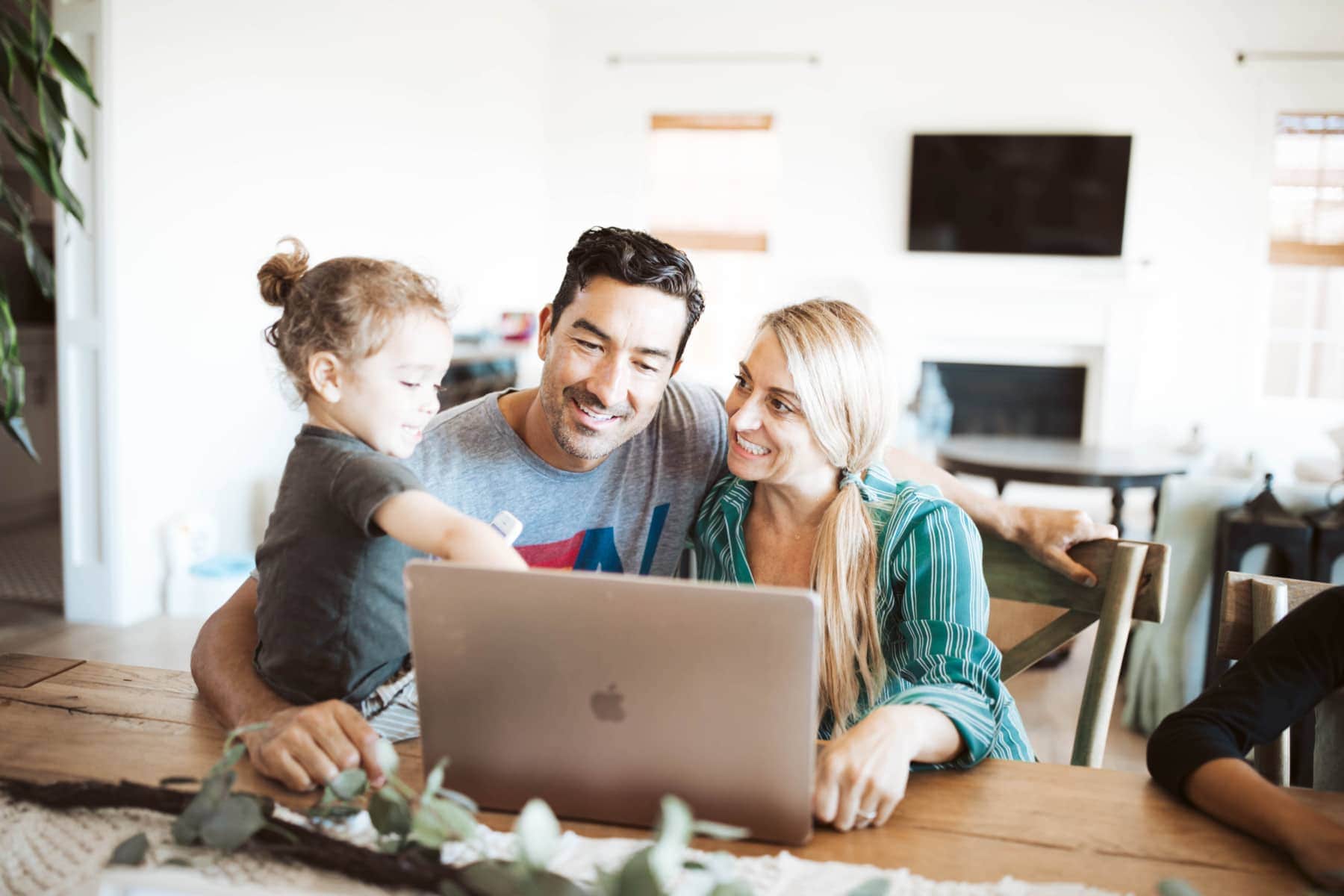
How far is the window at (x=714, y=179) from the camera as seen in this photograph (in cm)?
637

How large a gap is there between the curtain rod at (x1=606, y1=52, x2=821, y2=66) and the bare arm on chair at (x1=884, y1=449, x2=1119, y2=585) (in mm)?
5316

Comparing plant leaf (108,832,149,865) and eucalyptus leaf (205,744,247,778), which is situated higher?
eucalyptus leaf (205,744,247,778)

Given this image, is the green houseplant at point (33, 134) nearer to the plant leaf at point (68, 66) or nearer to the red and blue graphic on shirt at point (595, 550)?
the plant leaf at point (68, 66)

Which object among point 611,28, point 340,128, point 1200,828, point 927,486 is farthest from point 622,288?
point 611,28

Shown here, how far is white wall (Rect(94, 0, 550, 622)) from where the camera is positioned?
336cm

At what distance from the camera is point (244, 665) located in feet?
3.66

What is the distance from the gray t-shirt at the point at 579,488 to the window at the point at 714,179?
4.97m

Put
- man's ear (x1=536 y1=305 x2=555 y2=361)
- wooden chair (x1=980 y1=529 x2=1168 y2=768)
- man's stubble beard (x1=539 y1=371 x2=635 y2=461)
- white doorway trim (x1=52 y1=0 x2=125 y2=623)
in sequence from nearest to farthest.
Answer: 1. wooden chair (x1=980 y1=529 x2=1168 y2=768)
2. man's stubble beard (x1=539 y1=371 x2=635 y2=461)
3. man's ear (x1=536 y1=305 x2=555 y2=361)
4. white doorway trim (x1=52 y1=0 x2=125 y2=623)

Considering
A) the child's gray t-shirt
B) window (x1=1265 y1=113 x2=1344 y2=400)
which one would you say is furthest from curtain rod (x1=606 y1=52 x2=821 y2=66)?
the child's gray t-shirt

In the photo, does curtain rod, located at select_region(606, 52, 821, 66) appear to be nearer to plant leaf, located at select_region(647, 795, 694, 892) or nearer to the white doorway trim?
the white doorway trim

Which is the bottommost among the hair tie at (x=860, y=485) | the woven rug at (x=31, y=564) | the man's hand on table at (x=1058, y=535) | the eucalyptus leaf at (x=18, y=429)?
the woven rug at (x=31, y=564)

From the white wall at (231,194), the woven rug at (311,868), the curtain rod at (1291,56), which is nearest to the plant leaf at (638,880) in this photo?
the woven rug at (311,868)

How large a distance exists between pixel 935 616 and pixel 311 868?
2.38 ft

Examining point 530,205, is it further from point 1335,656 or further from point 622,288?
point 1335,656
